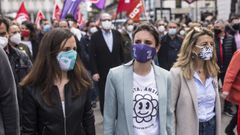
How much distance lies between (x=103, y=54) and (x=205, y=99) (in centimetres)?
398

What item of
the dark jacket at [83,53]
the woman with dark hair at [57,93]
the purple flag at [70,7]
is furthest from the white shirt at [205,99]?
the purple flag at [70,7]

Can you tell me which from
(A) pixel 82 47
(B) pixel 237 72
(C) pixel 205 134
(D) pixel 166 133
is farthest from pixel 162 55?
(D) pixel 166 133

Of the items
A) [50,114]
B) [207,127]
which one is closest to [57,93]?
[50,114]

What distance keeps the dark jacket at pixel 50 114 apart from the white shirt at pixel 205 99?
1.23m

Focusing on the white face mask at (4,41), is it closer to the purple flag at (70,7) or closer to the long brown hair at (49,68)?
the long brown hair at (49,68)

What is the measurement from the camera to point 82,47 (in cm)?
959

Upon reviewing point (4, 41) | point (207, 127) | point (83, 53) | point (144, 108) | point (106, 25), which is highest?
point (4, 41)

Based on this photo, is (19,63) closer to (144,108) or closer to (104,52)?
(144,108)

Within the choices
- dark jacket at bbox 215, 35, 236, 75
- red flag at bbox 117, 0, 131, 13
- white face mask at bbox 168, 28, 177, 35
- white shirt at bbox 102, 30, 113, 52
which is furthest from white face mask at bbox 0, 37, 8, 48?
red flag at bbox 117, 0, 131, 13

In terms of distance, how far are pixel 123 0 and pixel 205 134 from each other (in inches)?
418

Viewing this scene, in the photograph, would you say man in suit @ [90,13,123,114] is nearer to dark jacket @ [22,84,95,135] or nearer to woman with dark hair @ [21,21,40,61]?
woman with dark hair @ [21,21,40,61]

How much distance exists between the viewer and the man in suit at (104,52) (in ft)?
26.5

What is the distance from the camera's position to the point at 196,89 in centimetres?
428

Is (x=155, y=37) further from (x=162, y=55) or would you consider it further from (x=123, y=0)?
(x=123, y=0)
